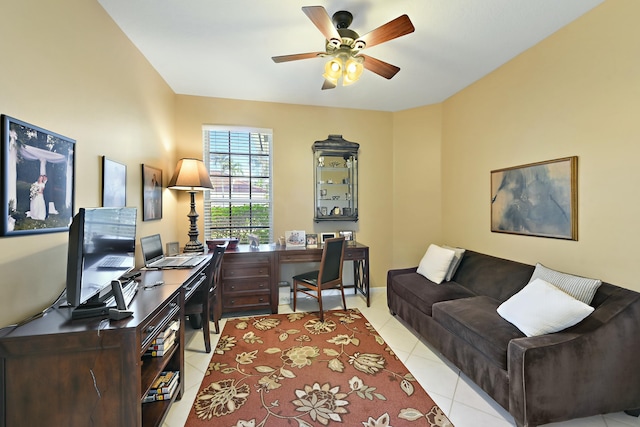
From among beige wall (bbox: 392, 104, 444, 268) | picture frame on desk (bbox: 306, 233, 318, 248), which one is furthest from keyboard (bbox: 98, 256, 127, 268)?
beige wall (bbox: 392, 104, 444, 268)

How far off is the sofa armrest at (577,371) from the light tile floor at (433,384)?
0.40 ft

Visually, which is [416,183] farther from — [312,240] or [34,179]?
[34,179]

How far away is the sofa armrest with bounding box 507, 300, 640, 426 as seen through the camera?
1.51 metres

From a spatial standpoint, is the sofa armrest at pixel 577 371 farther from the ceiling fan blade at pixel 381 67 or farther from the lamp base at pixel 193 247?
the lamp base at pixel 193 247

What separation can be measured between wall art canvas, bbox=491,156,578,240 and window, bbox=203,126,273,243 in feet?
9.47

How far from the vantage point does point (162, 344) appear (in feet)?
5.33

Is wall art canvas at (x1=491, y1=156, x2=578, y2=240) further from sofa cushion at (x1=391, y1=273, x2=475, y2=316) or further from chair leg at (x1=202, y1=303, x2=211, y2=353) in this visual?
chair leg at (x1=202, y1=303, x2=211, y2=353)

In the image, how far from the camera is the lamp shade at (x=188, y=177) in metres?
3.01

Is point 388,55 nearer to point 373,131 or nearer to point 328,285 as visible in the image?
point 373,131

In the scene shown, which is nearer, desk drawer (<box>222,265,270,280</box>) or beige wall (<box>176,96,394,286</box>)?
desk drawer (<box>222,265,270,280</box>)

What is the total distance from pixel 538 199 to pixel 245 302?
329 centimetres

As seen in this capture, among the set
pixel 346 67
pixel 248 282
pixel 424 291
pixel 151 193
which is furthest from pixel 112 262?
pixel 424 291

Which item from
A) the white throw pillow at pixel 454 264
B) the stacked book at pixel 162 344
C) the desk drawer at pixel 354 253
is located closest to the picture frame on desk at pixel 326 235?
the desk drawer at pixel 354 253

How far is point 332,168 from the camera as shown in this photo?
395 centimetres
